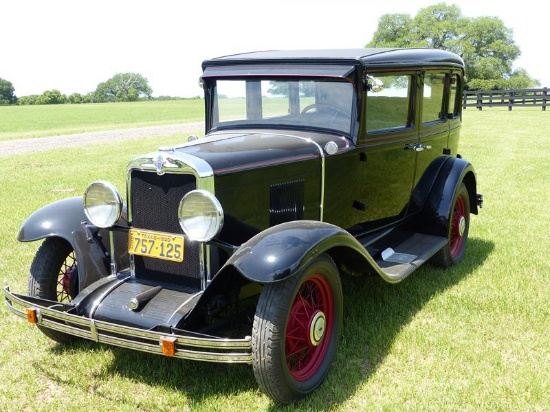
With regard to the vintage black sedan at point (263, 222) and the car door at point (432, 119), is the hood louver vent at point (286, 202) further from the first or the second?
the car door at point (432, 119)

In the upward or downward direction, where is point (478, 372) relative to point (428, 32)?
downward

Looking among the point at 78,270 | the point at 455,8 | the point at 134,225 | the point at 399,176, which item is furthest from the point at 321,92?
the point at 455,8

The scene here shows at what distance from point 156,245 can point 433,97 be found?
3147 mm

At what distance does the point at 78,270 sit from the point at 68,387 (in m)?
0.74

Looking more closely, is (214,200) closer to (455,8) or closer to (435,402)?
(435,402)

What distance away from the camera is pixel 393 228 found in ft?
16.2

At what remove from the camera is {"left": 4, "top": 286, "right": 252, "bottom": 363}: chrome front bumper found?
275 cm

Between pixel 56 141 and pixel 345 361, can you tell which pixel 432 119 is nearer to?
pixel 345 361

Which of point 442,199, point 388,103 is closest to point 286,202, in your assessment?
point 388,103

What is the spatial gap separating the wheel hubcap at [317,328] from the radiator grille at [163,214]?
733mm

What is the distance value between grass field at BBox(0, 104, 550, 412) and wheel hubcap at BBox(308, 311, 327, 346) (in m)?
0.28

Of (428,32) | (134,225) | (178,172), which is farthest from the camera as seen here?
(428,32)

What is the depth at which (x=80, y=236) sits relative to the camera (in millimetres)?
3697

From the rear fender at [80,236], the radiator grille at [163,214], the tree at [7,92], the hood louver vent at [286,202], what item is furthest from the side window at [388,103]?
the tree at [7,92]
